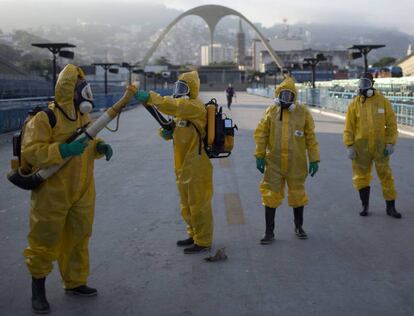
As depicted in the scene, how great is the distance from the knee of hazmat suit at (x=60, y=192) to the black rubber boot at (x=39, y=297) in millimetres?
69

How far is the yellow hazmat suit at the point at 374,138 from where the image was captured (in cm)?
714

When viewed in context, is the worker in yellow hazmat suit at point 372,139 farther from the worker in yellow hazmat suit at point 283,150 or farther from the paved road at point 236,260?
the worker in yellow hazmat suit at point 283,150

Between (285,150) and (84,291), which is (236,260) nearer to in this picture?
(285,150)

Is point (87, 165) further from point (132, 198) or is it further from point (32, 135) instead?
point (132, 198)

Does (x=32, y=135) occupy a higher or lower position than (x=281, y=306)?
higher

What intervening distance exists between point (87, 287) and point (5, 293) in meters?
0.70

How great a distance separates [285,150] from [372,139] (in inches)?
64.0

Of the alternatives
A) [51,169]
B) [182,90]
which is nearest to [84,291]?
[51,169]

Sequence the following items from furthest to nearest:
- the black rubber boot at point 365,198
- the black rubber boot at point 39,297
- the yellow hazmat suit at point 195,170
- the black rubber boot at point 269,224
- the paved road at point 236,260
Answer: the black rubber boot at point 365,198 → the black rubber boot at point 269,224 → the yellow hazmat suit at point 195,170 → the paved road at point 236,260 → the black rubber boot at point 39,297

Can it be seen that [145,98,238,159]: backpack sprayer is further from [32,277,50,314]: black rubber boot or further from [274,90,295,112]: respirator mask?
[32,277,50,314]: black rubber boot

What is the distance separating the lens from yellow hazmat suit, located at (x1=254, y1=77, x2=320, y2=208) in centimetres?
609

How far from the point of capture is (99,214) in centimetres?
753

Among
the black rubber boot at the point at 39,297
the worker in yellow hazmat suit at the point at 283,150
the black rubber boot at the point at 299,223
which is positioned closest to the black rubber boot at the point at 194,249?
the worker in yellow hazmat suit at the point at 283,150

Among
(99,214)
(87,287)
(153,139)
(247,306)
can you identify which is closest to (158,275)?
(87,287)
